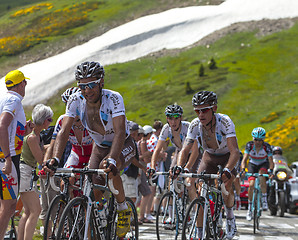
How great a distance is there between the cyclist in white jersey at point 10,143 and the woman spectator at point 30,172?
48.9 inches

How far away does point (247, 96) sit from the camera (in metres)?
77.5

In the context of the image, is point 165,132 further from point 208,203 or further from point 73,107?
point 73,107

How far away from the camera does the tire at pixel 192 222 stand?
762cm

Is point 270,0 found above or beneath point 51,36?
above

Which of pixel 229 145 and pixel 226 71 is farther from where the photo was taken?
pixel 226 71

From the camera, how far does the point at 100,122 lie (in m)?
6.98

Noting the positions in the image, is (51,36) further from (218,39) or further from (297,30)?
(297,30)

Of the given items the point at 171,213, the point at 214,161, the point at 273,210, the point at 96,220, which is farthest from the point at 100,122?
the point at 273,210

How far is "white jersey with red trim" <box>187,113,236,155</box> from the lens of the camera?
8625mm

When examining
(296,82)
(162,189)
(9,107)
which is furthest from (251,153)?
(296,82)

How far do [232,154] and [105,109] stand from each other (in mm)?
2384

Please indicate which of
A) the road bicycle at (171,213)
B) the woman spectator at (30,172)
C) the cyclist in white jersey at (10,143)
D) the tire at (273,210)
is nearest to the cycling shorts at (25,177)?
the woman spectator at (30,172)

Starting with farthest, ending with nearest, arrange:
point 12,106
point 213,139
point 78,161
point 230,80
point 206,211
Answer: point 230,80
point 213,139
point 78,161
point 206,211
point 12,106

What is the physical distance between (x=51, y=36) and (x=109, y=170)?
9358 centimetres
